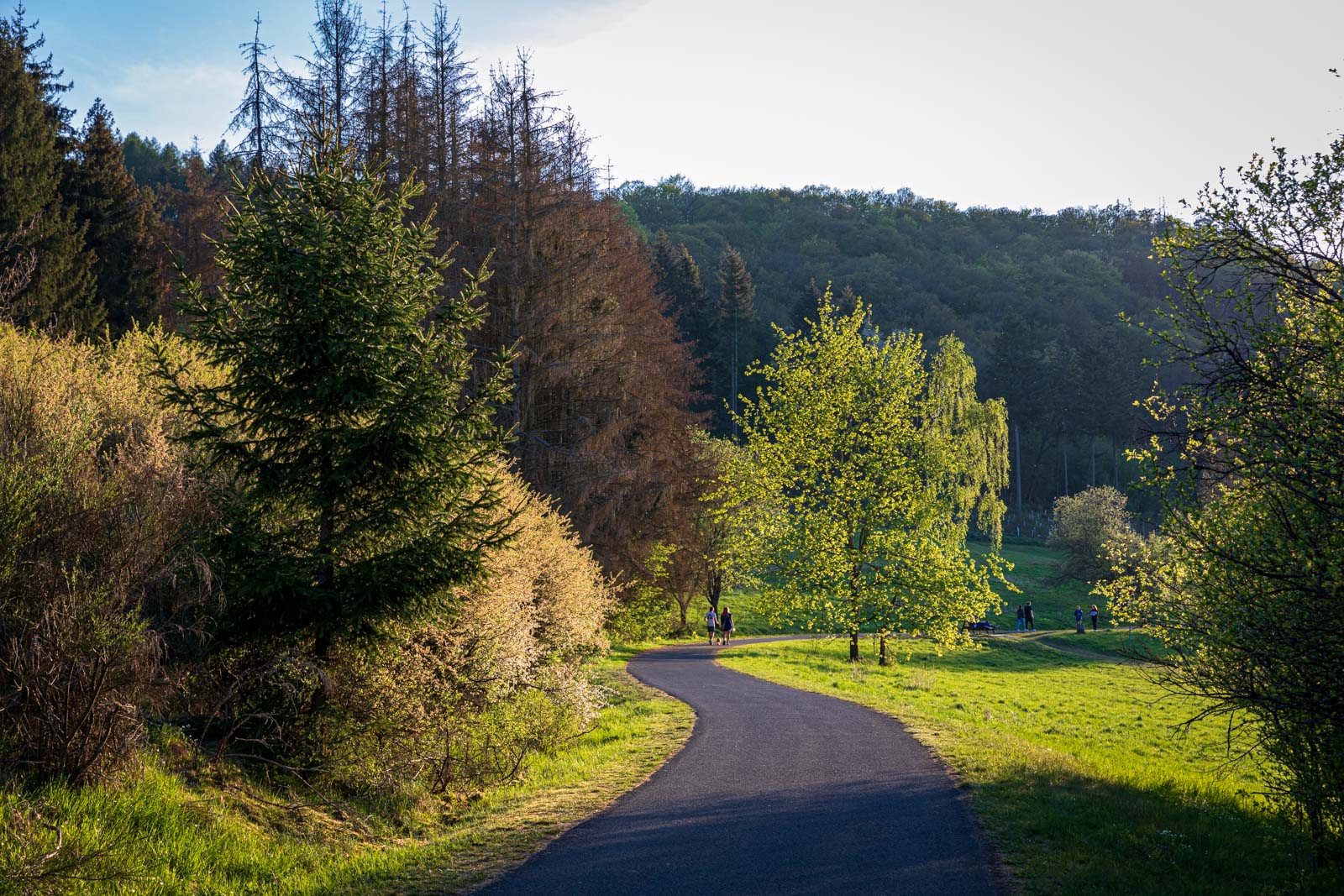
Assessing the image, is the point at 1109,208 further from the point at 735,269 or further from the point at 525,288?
the point at 525,288

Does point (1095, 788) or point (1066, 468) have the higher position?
point (1066, 468)

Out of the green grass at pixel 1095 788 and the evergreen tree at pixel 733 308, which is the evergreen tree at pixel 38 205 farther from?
the evergreen tree at pixel 733 308

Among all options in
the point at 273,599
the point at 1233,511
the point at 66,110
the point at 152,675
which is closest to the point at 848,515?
the point at 1233,511

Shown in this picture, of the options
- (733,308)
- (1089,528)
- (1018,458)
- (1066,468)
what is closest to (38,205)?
(733,308)

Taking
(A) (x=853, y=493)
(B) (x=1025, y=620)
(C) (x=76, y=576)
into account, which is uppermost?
(A) (x=853, y=493)

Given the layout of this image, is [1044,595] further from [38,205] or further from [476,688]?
[38,205]

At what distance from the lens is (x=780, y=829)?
901 centimetres

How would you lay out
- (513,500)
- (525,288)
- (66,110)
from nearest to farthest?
(513,500)
(525,288)
(66,110)

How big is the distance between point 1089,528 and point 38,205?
56.9 meters

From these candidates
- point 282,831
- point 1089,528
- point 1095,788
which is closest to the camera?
point 282,831

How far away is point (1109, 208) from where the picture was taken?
133875 mm

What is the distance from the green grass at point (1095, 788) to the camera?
7773mm

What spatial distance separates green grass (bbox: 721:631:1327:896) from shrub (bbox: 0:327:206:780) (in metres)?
8.31

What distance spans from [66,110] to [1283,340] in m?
40.5
